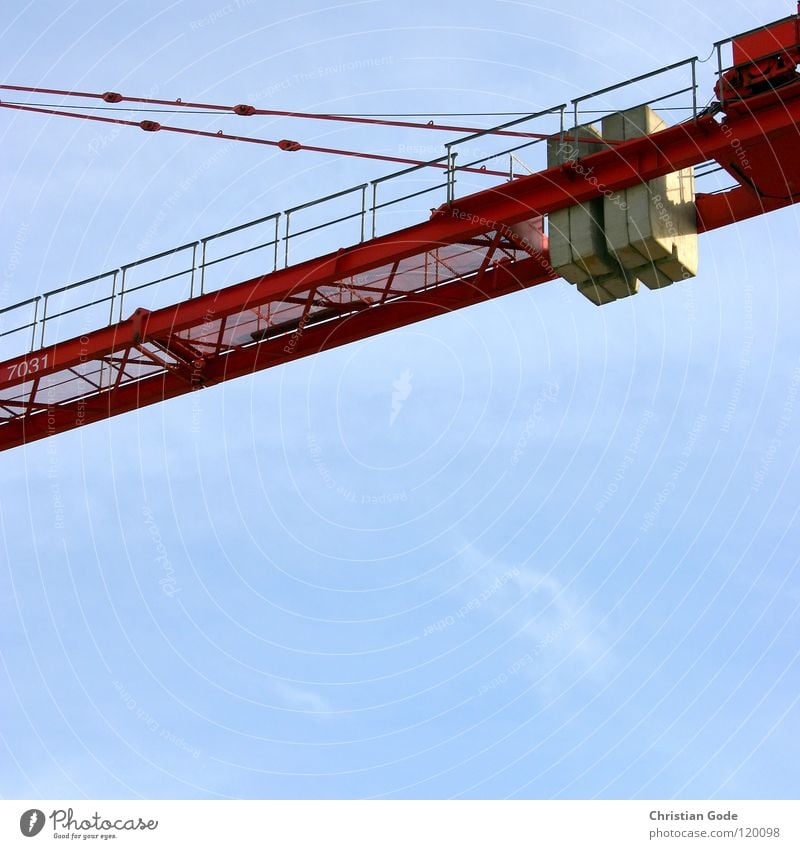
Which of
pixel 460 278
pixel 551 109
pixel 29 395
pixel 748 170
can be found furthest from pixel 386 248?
pixel 29 395

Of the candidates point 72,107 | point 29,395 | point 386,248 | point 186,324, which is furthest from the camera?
point 72,107

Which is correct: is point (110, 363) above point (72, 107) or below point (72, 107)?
below

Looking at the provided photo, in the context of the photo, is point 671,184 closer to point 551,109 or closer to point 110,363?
point 551,109

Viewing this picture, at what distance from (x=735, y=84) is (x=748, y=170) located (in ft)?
4.02

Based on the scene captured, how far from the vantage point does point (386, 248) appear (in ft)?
89.7

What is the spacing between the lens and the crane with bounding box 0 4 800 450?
2519 centimetres

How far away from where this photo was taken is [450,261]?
27.8 m

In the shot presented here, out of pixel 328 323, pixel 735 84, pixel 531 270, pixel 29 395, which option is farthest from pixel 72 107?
pixel 735 84

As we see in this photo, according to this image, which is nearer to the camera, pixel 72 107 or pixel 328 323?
pixel 328 323

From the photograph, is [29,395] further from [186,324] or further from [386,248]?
[386,248]

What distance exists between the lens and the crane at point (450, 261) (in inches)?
992

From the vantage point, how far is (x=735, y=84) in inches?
995

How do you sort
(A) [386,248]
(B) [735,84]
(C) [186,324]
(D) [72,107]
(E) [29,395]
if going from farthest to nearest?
(D) [72,107]
(E) [29,395]
(C) [186,324]
(A) [386,248]
(B) [735,84]

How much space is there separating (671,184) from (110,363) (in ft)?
33.3
